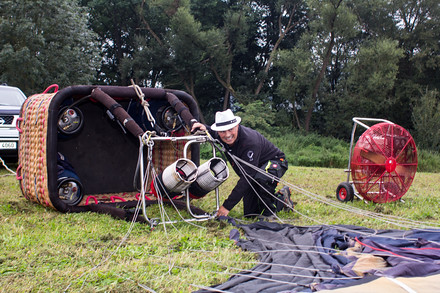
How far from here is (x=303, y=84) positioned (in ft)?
84.3

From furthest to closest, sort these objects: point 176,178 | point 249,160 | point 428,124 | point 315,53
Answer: point 315,53, point 428,124, point 249,160, point 176,178

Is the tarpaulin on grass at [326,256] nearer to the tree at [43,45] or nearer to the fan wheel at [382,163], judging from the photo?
the fan wheel at [382,163]

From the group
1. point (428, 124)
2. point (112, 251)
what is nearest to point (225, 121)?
point (112, 251)

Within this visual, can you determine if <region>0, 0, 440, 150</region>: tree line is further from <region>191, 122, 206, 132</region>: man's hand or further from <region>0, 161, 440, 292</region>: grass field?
<region>0, 161, 440, 292</region>: grass field

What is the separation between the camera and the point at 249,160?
190 inches

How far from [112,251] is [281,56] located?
2352 centimetres

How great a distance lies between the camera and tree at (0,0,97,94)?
1756 centimetres

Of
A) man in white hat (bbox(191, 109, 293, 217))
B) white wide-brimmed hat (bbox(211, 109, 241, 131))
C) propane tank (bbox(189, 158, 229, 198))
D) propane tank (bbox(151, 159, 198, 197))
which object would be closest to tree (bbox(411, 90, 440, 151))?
man in white hat (bbox(191, 109, 293, 217))

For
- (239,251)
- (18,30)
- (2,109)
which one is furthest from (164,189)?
(18,30)

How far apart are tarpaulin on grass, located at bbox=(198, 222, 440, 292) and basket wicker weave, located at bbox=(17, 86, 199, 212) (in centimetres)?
192

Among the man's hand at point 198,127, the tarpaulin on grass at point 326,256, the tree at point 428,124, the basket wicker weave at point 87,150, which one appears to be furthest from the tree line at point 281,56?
the tarpaulin on grass at point 326,256

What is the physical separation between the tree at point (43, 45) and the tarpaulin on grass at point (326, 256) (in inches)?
651

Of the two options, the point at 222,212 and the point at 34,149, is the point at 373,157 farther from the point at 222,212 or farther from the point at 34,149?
the point at 34,149

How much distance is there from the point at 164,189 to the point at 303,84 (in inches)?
891
